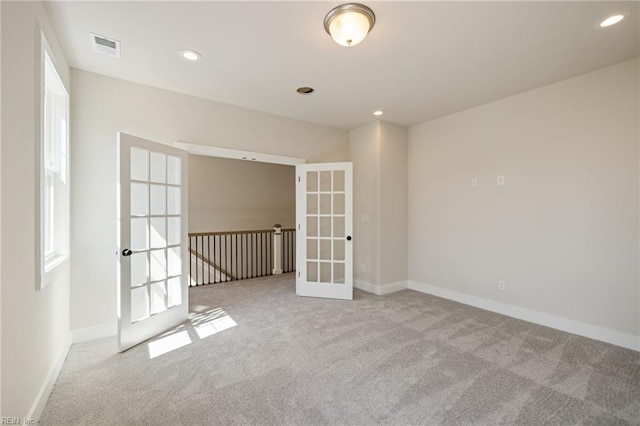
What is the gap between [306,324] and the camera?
10.5ft

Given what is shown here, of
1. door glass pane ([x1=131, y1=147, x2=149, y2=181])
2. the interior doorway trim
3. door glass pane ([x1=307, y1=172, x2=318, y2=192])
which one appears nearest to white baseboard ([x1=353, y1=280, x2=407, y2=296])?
door glass pane ([x1=307, y1=172, x2=318, y2=192])

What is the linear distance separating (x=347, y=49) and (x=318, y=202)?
90.6 inches

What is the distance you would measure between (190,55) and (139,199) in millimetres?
1488

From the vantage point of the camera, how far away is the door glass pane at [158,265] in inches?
116

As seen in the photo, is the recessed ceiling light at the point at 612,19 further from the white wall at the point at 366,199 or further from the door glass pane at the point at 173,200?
the door glass pane at the point at 173,200

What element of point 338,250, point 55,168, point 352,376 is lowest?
point 352,376

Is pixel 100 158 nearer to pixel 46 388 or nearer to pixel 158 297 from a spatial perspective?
pixel 158 297

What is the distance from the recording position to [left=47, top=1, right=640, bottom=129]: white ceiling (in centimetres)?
196

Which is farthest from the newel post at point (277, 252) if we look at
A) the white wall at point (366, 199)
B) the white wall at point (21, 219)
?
the white wall at point (21, 219)

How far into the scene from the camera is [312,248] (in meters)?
4.35

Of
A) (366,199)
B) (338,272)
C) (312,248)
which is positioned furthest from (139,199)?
(366,199)

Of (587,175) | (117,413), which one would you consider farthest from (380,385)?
(587,175)

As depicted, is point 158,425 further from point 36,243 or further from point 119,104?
point 119,104

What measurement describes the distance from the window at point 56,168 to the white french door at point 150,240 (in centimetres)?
50
